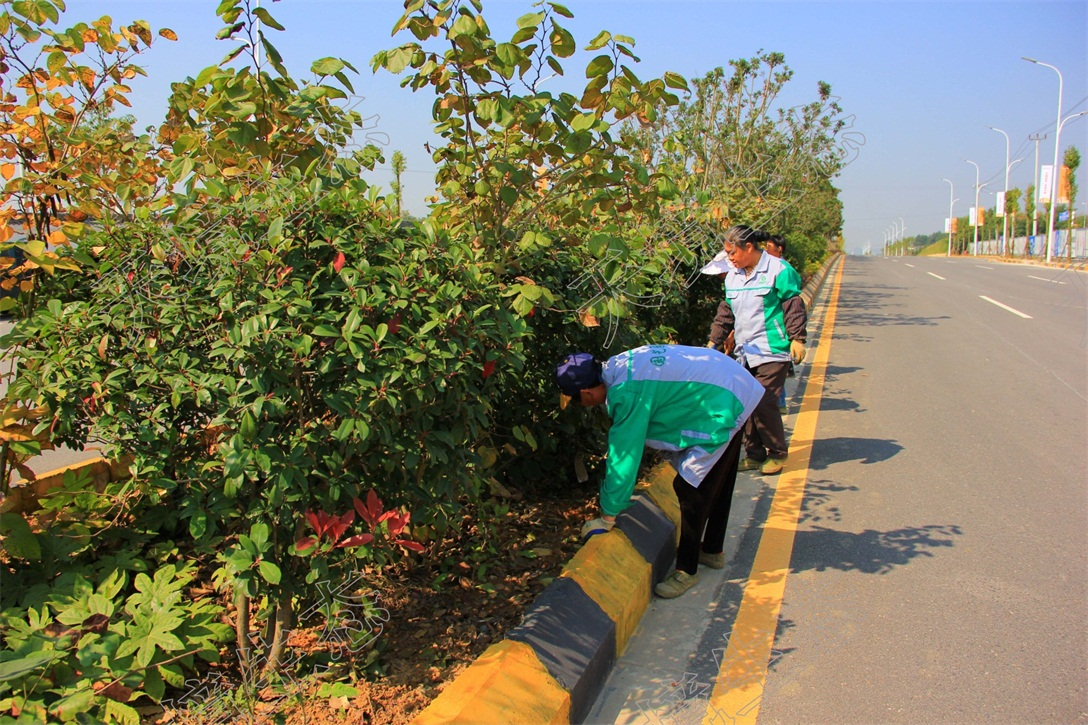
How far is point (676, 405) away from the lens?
368 centimetres

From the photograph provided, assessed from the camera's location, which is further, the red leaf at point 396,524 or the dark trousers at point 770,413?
the dark trousers at point 770,413

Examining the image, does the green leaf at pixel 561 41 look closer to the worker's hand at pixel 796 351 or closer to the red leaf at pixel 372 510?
the red leaf at pixel 372 510

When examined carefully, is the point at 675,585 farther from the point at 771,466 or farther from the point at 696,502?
the point at 771,466

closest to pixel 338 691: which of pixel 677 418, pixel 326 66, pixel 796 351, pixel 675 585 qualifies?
pixel 675 585

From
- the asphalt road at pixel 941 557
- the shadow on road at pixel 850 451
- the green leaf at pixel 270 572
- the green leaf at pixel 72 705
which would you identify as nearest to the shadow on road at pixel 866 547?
the asphalt road at pixel 941 557

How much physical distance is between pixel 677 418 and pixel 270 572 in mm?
2003

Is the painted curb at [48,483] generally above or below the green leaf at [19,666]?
above

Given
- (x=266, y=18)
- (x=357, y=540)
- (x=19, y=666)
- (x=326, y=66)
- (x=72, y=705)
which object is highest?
(x=266, y=18)

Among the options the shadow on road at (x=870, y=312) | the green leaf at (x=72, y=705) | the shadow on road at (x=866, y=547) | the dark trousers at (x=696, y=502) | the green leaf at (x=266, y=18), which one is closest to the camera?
the green leaf at (x=72, y=705)

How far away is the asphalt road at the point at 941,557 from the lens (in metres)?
2.97

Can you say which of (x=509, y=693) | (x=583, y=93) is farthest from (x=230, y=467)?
(x=583, y=93)

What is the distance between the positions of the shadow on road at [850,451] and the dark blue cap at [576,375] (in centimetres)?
293

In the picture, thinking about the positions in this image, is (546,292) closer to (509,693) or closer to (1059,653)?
(509,693)

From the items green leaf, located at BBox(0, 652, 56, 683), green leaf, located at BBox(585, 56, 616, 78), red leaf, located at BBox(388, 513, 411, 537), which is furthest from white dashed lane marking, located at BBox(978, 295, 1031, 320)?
green leaf, located at BBox(0, 652, 56, 683)
